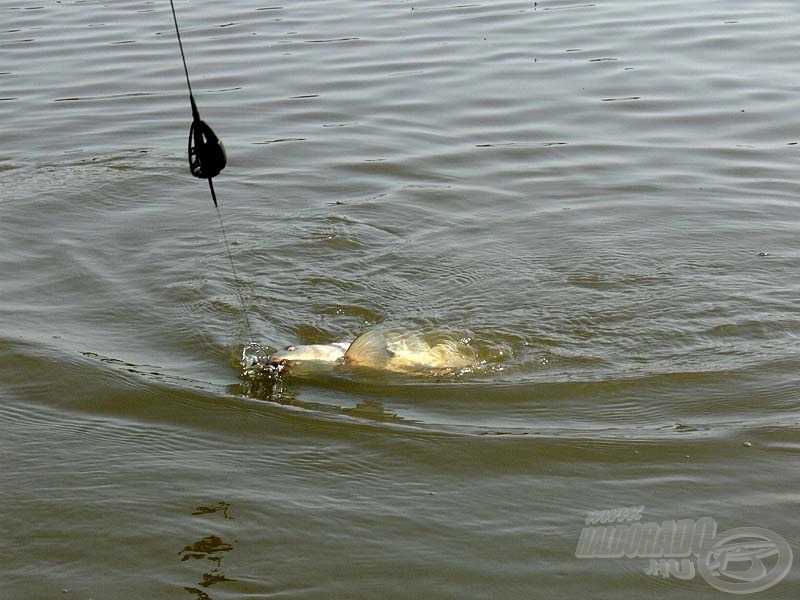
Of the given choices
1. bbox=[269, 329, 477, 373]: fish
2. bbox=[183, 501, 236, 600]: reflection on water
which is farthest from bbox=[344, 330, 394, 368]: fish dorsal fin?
bbox=[183, 501, 236, 600]: reflection on water

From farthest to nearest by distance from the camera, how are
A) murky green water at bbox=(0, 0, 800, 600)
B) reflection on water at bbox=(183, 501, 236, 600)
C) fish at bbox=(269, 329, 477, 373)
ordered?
1. fish at bbox=(269, 329, 477, 373)
2. murky green water at bbox=(0, 0, 800, 600)
3. reflection on water at bbox=(183, 501, 236, 600)

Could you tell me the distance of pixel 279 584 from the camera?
11.1 feet

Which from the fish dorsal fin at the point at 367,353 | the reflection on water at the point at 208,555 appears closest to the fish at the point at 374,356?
the fish dorsal fin at the point at 367,353

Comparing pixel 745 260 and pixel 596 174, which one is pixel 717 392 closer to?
pixel 745 260

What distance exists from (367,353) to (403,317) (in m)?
0.65

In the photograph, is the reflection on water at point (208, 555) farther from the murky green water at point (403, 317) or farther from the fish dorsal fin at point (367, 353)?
the fish dorsal fin at point (367, 353)

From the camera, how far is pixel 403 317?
17.8 feet

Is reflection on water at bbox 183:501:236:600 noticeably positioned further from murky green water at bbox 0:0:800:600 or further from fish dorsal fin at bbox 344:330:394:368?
fish dorsal fin at bbox 344:330:394:368

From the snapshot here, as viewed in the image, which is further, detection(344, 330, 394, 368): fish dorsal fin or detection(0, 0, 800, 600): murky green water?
detection(344, 330, 394, 368): fish dorsal fin

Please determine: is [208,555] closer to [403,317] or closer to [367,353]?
[367,353]

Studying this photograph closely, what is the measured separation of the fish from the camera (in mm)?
4797

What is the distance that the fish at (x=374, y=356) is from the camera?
15.7 ft

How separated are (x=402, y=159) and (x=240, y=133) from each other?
5.27ft

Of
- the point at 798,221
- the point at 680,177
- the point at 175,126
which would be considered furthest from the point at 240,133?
the point at 798,221
